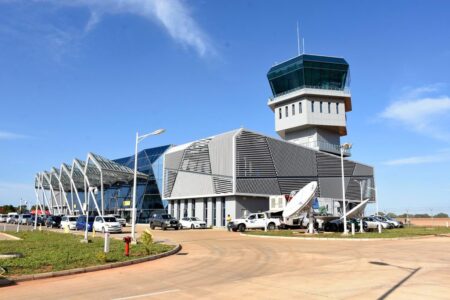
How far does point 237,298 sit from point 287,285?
1.96m

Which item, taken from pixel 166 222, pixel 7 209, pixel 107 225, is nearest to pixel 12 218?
pixel 166 222

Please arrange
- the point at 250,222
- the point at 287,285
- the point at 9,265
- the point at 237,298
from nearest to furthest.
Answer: the point at 237,298, the point at 287,285, the point at 9,265, the point at 250,222

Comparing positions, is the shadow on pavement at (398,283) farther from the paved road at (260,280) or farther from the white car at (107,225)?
the white car at (107,225)

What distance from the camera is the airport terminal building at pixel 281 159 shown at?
49.2 metres

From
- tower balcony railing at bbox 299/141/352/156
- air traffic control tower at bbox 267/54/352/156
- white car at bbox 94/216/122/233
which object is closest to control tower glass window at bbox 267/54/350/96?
air traffic control tower at bbox 267/54/352/156

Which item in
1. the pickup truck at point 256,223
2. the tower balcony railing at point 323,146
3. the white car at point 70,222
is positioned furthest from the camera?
the tower balcony railing at point 323,146

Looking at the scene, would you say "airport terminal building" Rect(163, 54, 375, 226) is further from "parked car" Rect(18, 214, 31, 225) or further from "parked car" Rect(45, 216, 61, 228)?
"parked car" Rect(18, 214, 31, 225)

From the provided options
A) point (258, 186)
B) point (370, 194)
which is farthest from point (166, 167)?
point (370, 194)

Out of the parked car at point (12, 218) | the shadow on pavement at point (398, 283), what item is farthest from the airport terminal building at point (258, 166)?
the shadow on pavement at point (398, 283)

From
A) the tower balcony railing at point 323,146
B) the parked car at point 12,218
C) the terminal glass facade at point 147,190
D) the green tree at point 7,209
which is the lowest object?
the parked car at point 12,218

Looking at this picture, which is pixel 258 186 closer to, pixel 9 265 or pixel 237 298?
pixel 9 265

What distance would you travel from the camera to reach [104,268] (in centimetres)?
1367

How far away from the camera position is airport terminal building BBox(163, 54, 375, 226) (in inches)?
1937

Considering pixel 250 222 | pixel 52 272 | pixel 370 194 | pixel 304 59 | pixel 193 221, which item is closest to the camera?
pixel 52 272
